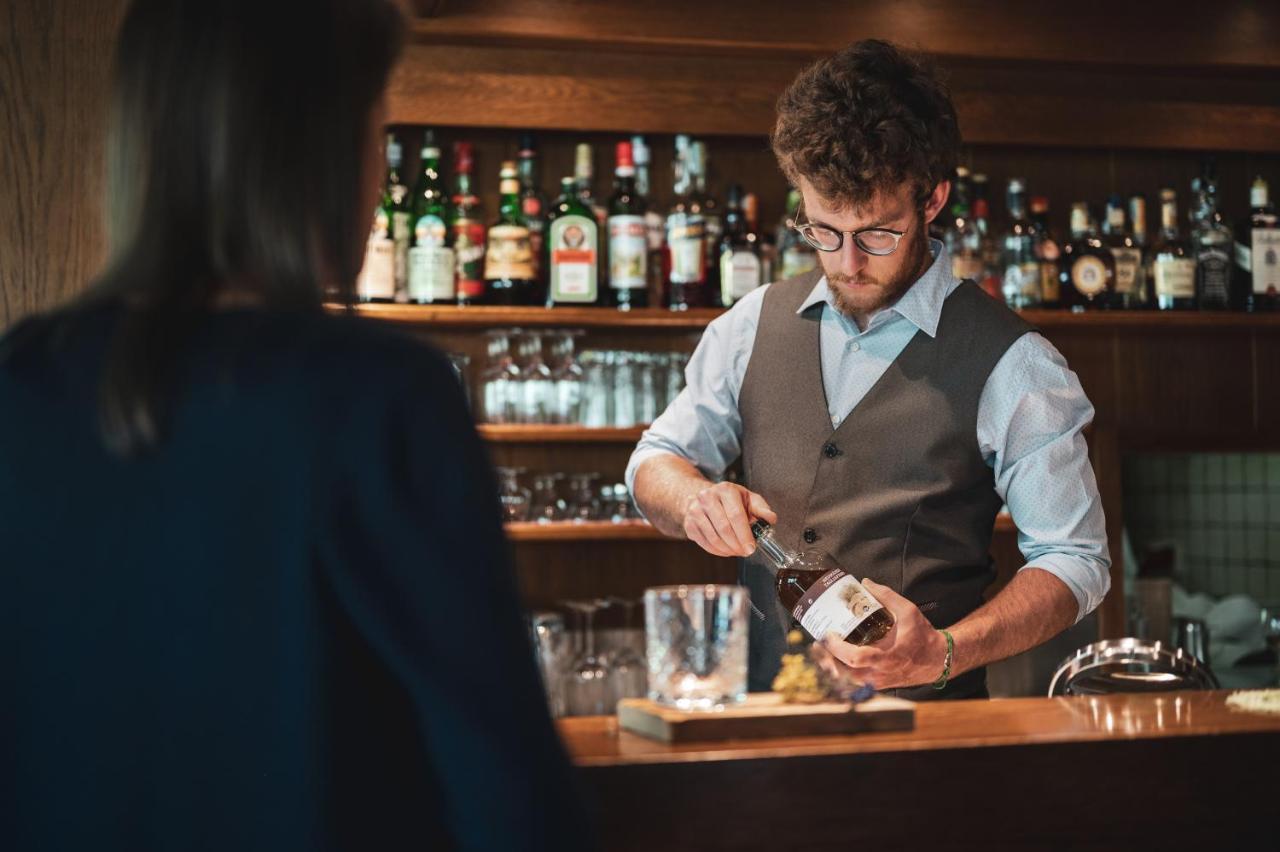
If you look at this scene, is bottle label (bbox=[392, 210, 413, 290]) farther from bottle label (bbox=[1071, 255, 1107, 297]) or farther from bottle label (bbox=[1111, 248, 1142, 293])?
bottle label (bbox=[1111, 248, 1142, 293])

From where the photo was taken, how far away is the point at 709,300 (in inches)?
129

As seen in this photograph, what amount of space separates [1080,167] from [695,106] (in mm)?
1074

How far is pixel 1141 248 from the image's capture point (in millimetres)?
3520

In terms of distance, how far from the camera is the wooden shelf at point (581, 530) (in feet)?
10.2

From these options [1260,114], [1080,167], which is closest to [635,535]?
[1080,167]

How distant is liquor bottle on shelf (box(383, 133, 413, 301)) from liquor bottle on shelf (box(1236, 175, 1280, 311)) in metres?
2.10

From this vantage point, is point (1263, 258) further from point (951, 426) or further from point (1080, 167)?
point (951, 426)

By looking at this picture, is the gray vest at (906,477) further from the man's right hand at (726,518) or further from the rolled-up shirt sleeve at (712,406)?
the man's right hand at (726,518)

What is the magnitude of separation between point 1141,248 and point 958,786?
2481mm

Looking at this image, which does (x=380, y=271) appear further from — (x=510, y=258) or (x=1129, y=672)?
(x=1129, y=672)

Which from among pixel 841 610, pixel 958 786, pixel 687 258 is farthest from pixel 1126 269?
pixel 958 786

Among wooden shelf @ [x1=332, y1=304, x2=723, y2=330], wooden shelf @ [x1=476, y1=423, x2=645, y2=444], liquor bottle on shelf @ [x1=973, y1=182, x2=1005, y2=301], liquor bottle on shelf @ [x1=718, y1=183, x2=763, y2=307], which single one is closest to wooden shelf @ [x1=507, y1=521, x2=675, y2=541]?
wooden shelf @ [x1=476, y1=423, x2=645, y2=444]

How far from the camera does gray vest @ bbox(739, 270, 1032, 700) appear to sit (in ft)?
6.57

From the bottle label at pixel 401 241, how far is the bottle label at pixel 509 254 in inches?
7.4
